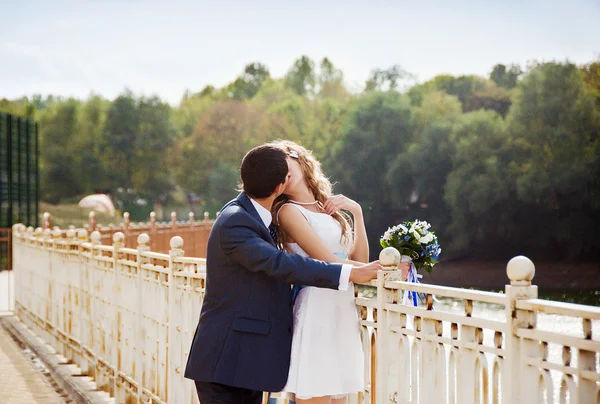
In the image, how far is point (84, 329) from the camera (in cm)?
897

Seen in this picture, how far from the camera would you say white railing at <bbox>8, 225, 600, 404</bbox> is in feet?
9.21

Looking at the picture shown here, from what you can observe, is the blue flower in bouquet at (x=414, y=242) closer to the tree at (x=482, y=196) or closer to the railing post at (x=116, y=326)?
the railing post at (x=116, y=326)

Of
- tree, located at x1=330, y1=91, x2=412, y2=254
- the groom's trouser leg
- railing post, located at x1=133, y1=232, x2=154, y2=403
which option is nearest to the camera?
the groom's trouser leg

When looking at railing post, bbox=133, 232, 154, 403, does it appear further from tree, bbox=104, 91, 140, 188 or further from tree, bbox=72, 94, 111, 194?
tree, bbox=104, 91, 140, 188

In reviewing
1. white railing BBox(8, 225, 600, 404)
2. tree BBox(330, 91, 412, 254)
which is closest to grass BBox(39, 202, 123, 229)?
tree BBox(330, 91, 412, 254)

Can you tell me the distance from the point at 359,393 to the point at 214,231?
3.82 feet

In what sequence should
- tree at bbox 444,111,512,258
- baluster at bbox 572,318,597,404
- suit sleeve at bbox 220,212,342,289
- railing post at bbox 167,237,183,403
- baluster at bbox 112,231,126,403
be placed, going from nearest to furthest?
baluster at bbox 572,318,597,404 < suit sleeve at bbox 220,212,342,289 < railing post at bbox 167,237,183,403 < baluster at bbox 112,231,126,403 < tree at bbox 444,111,512,258

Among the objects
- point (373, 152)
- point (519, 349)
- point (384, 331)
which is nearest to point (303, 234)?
point (384, 331)

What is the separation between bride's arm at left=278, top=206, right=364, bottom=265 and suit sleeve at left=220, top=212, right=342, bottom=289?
0.26 m

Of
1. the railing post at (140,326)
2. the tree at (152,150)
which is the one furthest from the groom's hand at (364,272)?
the tree at (152,150)

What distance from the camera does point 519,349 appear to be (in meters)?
2.88

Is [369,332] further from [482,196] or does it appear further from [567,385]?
[482,196]

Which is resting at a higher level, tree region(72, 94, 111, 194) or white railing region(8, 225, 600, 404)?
tree region(72, 94, 111, 194)

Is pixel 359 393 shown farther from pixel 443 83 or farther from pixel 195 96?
pixel 195 96
